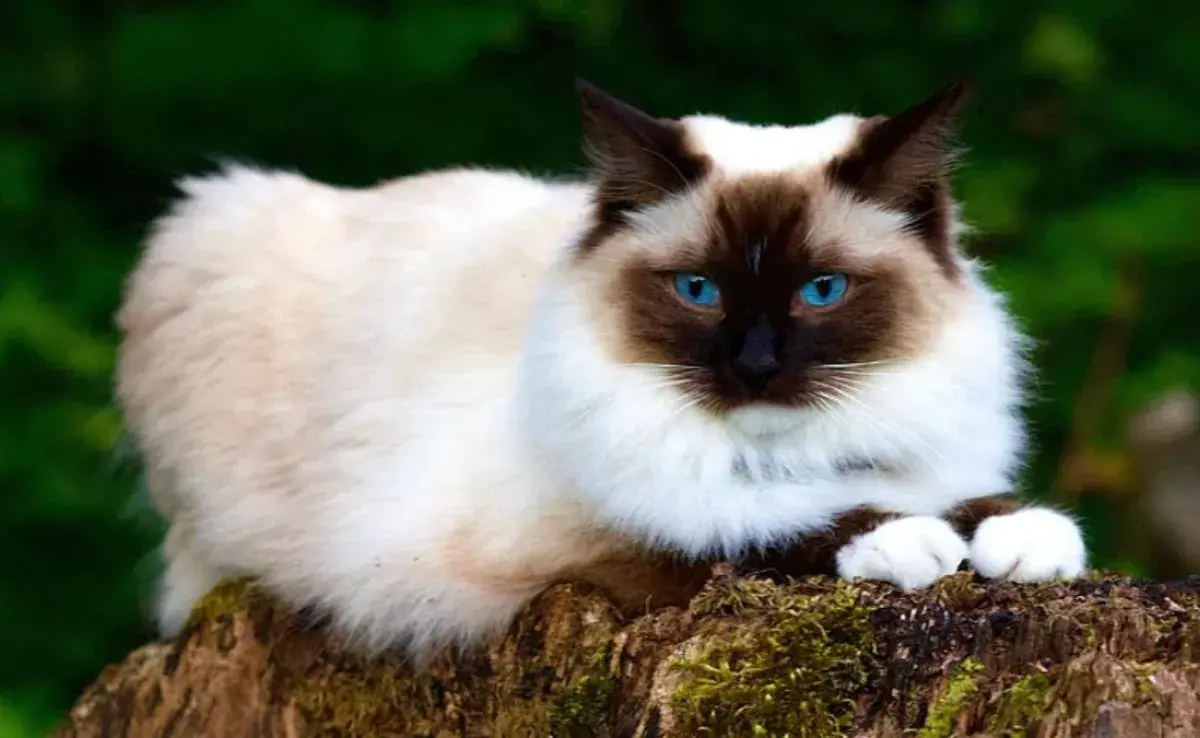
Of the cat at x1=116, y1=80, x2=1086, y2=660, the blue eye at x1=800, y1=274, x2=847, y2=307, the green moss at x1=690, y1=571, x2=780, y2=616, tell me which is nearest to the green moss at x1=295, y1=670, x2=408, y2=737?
the cat at x1=116, y1=80, x2=1086, y2=660

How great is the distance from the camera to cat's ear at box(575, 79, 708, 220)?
209 centimetres

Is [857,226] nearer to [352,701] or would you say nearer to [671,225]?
[671,225]

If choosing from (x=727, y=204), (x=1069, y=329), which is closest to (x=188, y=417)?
(x=727, y=204)

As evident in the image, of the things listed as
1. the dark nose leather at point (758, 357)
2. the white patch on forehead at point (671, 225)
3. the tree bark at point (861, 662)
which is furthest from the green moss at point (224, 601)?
the dark nose leather at point (758, 357)

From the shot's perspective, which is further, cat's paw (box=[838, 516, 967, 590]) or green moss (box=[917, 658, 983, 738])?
cat's paw (box=[838, 516, 967, 590])

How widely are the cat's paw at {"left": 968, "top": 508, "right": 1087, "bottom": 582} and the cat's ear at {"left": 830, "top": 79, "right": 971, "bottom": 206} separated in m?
0.52

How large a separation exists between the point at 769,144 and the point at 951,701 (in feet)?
3.06

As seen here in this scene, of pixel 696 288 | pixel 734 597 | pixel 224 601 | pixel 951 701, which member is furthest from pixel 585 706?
pixel 224 601

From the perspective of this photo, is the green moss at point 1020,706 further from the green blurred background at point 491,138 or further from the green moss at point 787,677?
the green blurred background at point 491,138

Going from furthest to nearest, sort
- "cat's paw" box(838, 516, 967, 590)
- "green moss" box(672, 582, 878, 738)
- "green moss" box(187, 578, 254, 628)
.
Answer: "green moss" box(187, 578, 254, 628) < "cat's paw" box(838, 516, 967, 590) < "green moss" box(672, 582, 878, 738)

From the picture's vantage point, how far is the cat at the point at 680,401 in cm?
197

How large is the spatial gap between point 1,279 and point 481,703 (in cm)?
233

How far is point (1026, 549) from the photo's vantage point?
1.93m

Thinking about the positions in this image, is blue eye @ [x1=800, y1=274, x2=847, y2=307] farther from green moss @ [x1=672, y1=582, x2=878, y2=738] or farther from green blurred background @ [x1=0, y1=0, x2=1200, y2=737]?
green blurred background @ [x1=0, y1=0, x2=1200, y2=737]
